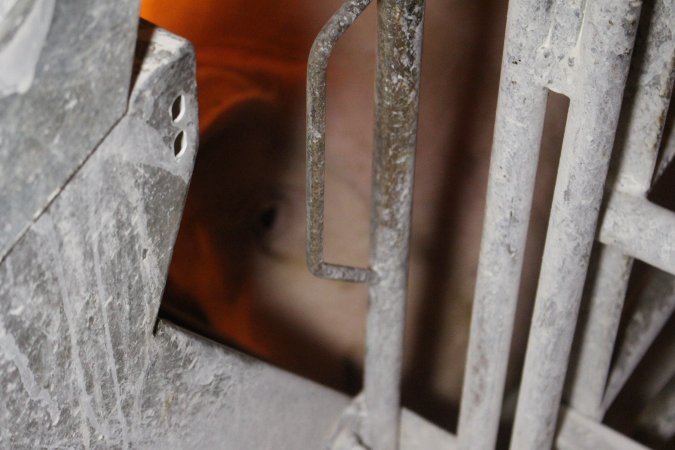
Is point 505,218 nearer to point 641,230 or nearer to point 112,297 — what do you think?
point 641,230

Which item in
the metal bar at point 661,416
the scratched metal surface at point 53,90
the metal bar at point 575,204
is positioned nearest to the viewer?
the scratched metal surface at point 53,90

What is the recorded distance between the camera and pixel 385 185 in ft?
2.17

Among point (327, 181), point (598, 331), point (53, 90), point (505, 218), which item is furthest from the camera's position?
point (327, 181)

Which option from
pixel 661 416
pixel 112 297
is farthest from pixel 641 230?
pixel 661 416

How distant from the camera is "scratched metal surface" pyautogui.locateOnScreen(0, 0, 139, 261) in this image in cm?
39

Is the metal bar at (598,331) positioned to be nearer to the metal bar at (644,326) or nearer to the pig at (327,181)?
the metal bar at (644,326)

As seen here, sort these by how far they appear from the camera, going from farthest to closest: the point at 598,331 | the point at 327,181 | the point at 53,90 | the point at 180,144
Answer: the point at 327,181 < the point at 598,331 < the point at 180,144 < the point at 53,90

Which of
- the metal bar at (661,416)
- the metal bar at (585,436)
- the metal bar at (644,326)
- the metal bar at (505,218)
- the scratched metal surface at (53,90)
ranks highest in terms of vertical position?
the scratched metal surface at (53,90)

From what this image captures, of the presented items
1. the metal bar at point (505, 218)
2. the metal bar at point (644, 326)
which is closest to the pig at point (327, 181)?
the metal bar at point (644, 326)

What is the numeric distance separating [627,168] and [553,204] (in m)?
0.09

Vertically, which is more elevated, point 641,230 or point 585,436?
point 641,230

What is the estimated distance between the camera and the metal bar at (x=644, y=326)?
0.84 m

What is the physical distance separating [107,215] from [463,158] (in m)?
0.57

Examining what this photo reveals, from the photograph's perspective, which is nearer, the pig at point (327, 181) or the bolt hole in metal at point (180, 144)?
the bolt hole in metal at point (180, 144)
